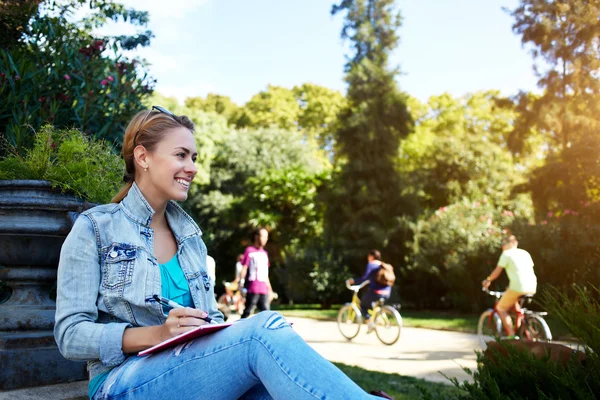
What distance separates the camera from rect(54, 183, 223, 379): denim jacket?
2072 mm

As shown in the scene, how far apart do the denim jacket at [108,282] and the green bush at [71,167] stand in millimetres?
749

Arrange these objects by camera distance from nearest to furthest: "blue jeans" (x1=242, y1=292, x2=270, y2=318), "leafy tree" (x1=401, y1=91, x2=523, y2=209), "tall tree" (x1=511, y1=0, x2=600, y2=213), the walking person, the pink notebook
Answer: the pink notebook → the walking person → "blue jeans" (x1=242, y1=292, x2=270, y2=318) → "tall tree" (x1=511, y1=0, x2=600, y2=213) → "leafy tree" (x1=401, y1=91, x2=523, y2=209)

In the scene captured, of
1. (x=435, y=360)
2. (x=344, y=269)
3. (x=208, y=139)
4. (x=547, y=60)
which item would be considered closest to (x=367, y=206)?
(x=344, y=269)

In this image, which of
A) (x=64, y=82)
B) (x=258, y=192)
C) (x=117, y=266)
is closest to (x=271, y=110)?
(x=258, y=192)

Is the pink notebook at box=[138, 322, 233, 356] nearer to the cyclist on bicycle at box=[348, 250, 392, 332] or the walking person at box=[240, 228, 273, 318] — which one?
the walking person at box=[240, 228, 273, 318]

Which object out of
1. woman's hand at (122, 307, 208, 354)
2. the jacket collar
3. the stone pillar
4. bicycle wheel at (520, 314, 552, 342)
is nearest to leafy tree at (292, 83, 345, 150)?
bicycle wheel at (520, 314, 552, 342)

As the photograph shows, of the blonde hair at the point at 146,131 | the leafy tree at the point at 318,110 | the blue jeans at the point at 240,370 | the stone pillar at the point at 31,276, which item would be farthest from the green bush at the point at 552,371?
the leafy tree at the point at 318,110

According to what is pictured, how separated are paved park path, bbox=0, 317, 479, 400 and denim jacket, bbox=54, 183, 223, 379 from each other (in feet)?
13.5

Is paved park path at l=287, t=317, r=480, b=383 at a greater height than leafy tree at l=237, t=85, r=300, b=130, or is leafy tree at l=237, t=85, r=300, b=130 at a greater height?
leafy tree at l=237, t=85, r=300, b=130

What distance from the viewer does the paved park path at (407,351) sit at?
327 inches

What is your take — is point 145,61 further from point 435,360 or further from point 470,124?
point 470,124

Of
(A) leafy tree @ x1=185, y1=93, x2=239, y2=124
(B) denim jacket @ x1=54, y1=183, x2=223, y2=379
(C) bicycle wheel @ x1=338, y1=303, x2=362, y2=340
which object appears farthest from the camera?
(A) leafy tree @ x1=185, y1=93, x2=239, y2=124

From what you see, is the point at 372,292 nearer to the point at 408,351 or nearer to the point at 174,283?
the point at 408,351

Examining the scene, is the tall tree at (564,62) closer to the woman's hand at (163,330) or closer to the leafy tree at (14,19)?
the leafy tree at (14,19)
